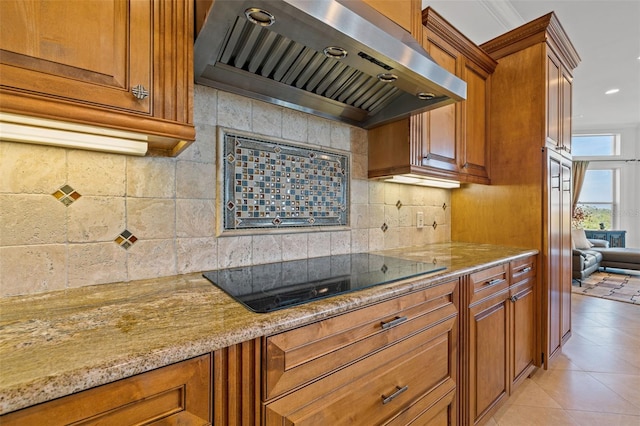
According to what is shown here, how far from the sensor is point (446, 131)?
1.86 m

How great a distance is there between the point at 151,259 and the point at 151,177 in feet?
1.01

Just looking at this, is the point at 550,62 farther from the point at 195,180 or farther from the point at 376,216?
the point at 195,180

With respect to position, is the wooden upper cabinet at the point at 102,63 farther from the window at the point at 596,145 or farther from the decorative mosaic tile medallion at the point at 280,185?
the window at the point at 596,145

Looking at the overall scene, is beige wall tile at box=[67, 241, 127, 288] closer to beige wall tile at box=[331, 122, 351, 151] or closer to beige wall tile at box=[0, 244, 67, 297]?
beige wall tile at box=[0, 244, 67, 297]

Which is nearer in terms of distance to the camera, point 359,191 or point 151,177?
point 151,177

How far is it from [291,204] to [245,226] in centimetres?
27

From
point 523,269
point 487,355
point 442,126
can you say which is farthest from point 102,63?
point 523,269

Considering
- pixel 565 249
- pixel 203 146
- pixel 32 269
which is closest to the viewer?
pixel 32 269

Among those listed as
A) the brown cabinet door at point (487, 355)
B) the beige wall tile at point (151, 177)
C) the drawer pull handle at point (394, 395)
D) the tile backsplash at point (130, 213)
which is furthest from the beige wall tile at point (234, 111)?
the brown cabinet door at point (487, 355)

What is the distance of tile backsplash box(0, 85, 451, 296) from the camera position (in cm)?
91

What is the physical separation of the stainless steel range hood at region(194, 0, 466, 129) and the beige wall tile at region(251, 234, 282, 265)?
2.15 ft

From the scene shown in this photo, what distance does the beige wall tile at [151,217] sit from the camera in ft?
3.58

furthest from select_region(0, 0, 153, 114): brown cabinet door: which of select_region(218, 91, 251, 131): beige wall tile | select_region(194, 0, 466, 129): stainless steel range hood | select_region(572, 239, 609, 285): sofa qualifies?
select_region(572, 239, 609, 285): sofa

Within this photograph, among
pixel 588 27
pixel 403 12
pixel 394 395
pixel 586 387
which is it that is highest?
pixel 588 27
